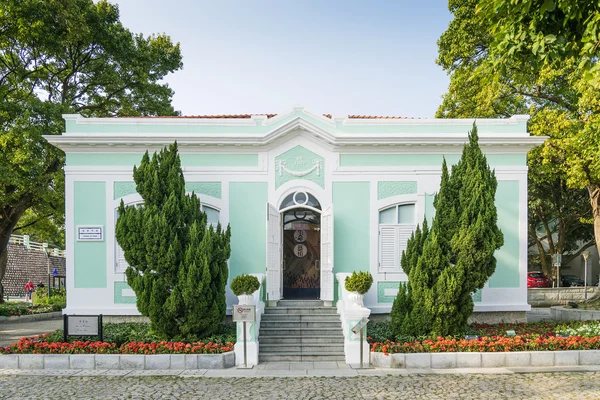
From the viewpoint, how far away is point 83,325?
378 inches

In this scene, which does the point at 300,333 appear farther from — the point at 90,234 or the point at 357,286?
the point at 90,234

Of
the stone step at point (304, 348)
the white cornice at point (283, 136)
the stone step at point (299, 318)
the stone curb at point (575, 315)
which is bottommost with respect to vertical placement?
the stone curb at point (575, 315)

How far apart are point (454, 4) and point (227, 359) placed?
50.4ft

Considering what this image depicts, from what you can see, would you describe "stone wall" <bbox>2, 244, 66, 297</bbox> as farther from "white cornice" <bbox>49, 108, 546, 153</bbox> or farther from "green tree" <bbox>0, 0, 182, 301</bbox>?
"white cornice" <bbox>49, 108, 546, 153</bbox>

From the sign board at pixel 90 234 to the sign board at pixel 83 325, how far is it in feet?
7.57

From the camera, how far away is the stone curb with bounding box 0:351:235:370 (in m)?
8.83

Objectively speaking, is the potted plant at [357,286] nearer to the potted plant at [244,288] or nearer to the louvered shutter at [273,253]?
the potted plant at [244,288]

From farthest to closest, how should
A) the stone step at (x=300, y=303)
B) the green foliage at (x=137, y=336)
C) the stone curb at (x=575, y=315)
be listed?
1. the stone curb at (x=575, y=315)
2. the stone step at (x=300, y=303)
3. the green foliage at (x=137, y=336)

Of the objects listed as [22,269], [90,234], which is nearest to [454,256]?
[90,234]

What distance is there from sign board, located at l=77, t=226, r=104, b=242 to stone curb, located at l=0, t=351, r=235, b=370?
317 centimetres

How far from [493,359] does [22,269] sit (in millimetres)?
28791

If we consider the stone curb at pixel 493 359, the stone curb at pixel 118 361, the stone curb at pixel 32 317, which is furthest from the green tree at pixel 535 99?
the stone curb at pixel 32 317

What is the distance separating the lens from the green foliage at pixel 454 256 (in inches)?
365

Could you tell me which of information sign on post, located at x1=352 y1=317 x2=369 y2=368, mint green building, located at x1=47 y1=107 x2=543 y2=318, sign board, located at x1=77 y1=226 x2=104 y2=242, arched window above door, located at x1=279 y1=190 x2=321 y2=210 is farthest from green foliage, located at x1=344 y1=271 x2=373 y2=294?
sign board, located at x1=77 y1=226 x2=104 y2=242
